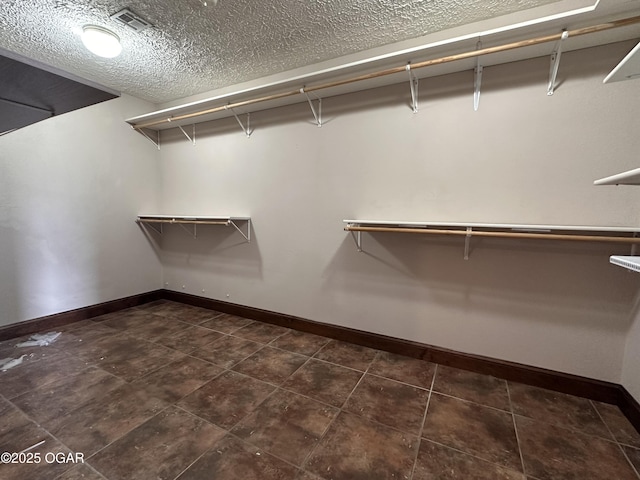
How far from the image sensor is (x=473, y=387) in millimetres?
1854

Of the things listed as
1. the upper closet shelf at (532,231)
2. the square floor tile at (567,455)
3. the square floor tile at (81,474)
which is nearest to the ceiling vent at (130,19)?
the upper closet shelf at (532,231)

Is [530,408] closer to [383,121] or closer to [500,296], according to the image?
[500,296]

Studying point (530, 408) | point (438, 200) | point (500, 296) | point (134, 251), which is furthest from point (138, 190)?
point (530, 408)

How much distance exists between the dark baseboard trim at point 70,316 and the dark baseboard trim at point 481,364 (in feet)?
5.31

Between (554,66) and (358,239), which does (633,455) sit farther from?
(554,66)

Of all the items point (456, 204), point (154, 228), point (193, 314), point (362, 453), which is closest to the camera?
point (362, 453)

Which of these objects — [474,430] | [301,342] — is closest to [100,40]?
[301,342]

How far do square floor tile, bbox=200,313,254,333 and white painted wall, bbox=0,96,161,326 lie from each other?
1.27m

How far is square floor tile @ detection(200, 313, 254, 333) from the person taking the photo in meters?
2.82

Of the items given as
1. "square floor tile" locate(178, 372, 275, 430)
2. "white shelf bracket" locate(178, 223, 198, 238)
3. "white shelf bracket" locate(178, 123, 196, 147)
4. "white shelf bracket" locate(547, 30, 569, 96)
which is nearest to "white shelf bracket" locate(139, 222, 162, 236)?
"white shelf bracket" locate(178, 223, 198, 238)

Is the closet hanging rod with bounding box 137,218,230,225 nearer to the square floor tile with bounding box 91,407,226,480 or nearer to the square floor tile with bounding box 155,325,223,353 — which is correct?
the square floor tile with bounding box 155,325,223,353

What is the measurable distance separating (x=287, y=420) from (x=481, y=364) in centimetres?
148

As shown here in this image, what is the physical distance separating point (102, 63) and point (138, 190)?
1430mm

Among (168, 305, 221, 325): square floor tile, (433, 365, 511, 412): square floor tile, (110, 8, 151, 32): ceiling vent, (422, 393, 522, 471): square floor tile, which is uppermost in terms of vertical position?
(110, 8, 151, 32): ceiling vent
